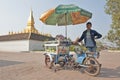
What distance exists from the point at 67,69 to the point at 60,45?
924mm

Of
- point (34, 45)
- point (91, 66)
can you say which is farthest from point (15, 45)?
point (91, 66)

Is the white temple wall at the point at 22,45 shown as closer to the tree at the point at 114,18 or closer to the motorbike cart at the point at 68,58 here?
the tree at the point at 114,18

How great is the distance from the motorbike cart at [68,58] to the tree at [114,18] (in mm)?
16970

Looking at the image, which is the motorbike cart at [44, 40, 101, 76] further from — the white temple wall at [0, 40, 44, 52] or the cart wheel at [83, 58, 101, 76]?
the white temple wall at [0, 40, 44, 52]

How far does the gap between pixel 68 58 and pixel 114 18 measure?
57.9ft

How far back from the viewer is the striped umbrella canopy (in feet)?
24.2

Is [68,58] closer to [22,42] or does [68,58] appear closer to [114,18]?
[114,18]

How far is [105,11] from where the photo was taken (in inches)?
984

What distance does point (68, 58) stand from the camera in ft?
24.8

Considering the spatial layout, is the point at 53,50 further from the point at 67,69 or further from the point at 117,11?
the point at 117,11

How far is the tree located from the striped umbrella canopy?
51.0ft

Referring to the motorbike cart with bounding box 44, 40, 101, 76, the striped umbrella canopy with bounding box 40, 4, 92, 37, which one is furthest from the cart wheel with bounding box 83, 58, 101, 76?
the striped umbrella canopy with bounding box 40, 4, 92, 37

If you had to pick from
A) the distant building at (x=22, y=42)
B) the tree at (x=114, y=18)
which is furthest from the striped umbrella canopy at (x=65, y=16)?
the distant building at (x=22, y=42)

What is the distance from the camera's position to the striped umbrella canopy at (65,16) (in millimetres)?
7371
